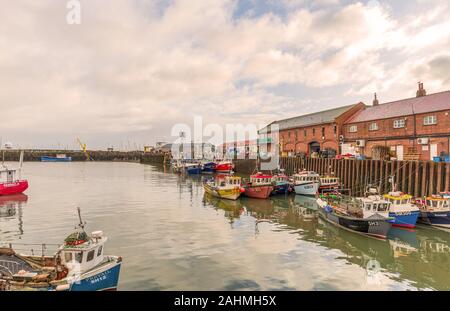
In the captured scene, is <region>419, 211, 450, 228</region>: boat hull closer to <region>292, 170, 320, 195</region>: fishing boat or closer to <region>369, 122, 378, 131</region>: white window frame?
<region>292, 170, 320, 195</region>: fishing boat

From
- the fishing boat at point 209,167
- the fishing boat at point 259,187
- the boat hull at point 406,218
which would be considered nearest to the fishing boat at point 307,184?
the fishing boat at point 259,187

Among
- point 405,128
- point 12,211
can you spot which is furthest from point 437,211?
point 12,211

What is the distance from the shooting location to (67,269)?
46.0ft

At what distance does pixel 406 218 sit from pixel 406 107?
29.4m

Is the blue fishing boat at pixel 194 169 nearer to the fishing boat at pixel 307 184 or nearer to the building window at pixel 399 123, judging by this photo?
the fishing boat at pixel 307 184

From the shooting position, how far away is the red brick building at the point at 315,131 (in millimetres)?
61469

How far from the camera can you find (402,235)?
83.2ft

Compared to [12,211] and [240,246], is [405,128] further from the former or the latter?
[12,211]

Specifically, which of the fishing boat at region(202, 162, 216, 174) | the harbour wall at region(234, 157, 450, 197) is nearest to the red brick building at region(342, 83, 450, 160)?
the harbour wall at region(234, 157, 450, 197)

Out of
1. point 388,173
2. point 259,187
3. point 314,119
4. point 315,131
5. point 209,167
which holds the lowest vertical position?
point 259,187

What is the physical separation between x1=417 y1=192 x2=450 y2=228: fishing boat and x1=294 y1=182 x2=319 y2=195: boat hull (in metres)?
17.1

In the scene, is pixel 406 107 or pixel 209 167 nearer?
pixel 406 107

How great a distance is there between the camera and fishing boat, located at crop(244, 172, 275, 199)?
4319 cm
